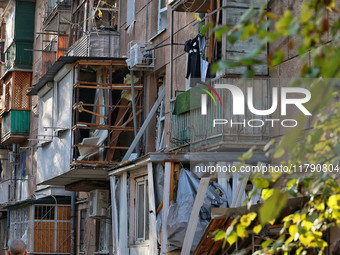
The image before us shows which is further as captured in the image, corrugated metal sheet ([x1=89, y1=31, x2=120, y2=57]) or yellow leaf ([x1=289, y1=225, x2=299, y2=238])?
corrugated metal sheet ([x1=89, y1=31, x2=120, y2=57])

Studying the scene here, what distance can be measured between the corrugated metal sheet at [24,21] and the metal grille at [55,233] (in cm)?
809

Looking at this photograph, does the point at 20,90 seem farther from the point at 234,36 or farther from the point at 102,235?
the point at 234,36

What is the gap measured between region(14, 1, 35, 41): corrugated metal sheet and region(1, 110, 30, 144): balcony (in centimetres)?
297

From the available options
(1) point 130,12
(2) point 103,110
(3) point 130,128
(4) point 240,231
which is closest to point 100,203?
(2) point 103,110

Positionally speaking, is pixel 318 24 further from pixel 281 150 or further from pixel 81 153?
pixel 81 153

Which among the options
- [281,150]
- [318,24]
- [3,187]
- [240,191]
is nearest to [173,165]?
[240,191]

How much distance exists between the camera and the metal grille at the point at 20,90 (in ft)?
99.2

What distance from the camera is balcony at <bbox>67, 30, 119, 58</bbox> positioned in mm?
19719

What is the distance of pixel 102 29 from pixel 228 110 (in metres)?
8.44

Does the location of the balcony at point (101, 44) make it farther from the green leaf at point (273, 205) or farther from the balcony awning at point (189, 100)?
the green leaf at point (273, 205)

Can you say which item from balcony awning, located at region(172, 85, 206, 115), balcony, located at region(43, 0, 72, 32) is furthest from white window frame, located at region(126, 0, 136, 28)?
balcony awning, located at region(172, 85, 206, 115)

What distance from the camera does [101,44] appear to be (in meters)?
19.8

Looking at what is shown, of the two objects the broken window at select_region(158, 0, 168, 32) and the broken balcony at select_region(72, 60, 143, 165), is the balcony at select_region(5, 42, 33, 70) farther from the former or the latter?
the broken window at select_region(158, 0, 168, 32)

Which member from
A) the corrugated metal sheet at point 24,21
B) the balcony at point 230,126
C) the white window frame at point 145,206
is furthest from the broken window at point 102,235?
Answer: the corrugated metal sheet at point 24,21
